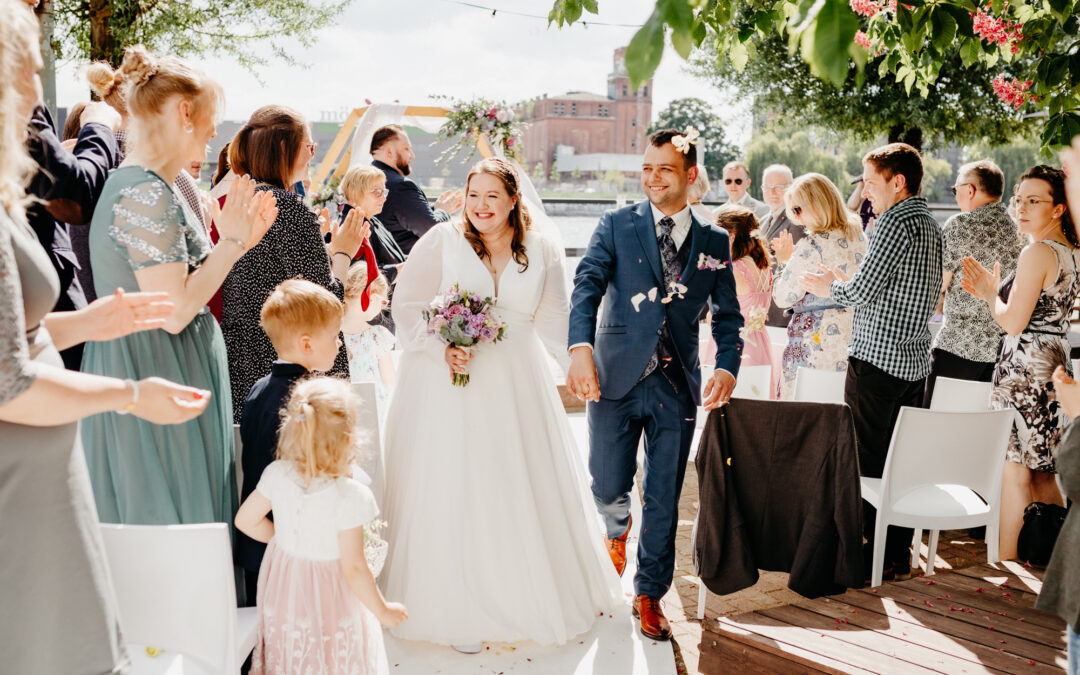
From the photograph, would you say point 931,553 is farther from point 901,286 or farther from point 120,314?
point 120,314

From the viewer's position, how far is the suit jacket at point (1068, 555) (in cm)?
214

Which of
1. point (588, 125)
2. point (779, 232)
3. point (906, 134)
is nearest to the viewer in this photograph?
point (779, 232)

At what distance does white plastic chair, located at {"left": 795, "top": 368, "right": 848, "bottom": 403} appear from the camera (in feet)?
14.8

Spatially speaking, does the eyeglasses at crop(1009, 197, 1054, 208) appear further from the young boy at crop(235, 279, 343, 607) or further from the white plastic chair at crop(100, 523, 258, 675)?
the white plastic chair at crop(100, 523, 258, 675)

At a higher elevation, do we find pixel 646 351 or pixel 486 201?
pixel 486 201

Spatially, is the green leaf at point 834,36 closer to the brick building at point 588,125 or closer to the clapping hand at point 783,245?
the clapping hand at point 783,245

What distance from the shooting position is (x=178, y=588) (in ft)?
6.81

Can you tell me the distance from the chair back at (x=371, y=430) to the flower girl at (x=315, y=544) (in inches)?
29.3

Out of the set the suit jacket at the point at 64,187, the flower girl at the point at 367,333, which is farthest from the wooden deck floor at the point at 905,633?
the suit jacket at the point at 64,187

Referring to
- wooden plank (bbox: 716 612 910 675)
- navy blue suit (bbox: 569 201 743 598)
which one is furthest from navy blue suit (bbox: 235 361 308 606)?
wooden plank (bbox: 716 612 910 675)

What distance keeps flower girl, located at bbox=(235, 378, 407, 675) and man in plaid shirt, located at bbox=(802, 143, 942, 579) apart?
8.87 ft

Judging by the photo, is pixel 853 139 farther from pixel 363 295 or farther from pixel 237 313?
pixel 237 313

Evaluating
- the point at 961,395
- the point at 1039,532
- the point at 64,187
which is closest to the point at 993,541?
the point at 1039,532

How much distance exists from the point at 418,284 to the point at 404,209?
7.55 feet
